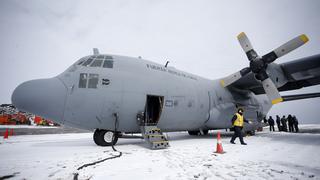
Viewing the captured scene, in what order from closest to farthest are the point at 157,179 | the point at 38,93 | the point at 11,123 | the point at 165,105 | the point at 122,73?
the point at 157,179, the point at 38,93, the point at 122,73, the point at 165,105, the point at 11,123

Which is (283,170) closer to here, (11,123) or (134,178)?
(134,178)

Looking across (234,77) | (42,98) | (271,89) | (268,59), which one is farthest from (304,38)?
(42,98)

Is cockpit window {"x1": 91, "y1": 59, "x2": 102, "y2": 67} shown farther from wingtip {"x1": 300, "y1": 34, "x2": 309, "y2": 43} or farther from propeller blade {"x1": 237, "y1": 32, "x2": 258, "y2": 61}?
wingtip {"x1": 300, "y1": 34, "x2": 309, "y2": 43}

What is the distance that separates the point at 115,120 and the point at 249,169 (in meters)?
5.39

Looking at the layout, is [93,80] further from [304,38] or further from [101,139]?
[304,38]

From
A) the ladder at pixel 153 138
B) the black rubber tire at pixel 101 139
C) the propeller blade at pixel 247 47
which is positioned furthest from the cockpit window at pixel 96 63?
the propeller blade at pixel 247 47

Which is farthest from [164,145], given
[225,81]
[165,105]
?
[225,81]

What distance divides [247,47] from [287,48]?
1.98 meters

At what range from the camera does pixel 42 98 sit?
6.96m

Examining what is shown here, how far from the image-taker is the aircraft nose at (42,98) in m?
6.82

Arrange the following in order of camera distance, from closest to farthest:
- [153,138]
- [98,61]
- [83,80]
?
[83,80] < [153,138] < [98,61]

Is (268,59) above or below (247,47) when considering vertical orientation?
below

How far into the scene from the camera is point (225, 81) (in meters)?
12.6

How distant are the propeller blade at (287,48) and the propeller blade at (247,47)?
2.04 feet
